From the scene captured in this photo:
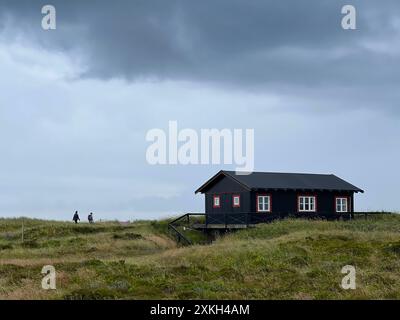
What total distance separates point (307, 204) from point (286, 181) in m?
2.78

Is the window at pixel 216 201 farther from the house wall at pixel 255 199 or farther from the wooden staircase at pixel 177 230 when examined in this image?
the wooden staircase at pixel 177 230

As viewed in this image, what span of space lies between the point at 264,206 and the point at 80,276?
28773 mm

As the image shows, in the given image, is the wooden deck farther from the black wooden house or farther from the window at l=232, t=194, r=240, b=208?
the window at l=232, t=194, r=240, b=208

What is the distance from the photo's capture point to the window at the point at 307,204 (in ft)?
172

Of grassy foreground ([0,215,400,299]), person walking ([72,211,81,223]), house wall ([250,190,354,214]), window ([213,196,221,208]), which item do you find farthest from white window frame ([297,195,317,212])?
person walking ([72,211,81,223])

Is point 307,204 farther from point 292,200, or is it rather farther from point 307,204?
point 292,200

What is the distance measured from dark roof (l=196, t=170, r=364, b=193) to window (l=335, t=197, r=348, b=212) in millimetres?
1129

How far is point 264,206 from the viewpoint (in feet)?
166

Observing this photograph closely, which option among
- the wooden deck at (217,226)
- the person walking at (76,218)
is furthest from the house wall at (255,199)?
the person walking at (76,218)

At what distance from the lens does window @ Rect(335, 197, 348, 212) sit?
54906 mm

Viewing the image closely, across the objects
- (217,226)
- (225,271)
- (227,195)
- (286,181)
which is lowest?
(225,271)

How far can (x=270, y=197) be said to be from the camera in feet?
167

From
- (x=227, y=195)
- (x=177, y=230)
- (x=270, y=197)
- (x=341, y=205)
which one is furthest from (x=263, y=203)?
(x=341, y=205)
